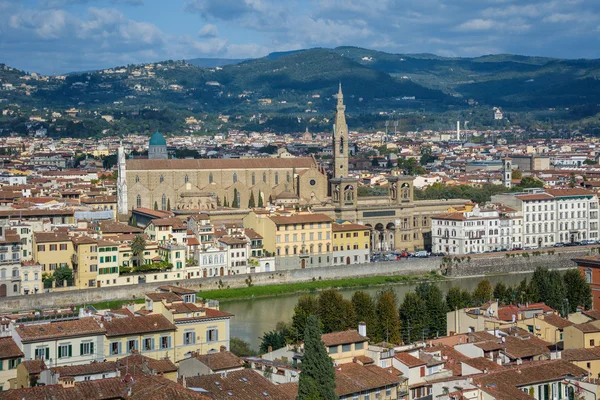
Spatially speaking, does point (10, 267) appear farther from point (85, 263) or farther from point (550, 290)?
point (550, 290)

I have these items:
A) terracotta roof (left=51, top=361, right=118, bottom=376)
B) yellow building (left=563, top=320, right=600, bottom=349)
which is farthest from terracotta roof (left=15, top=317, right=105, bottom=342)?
yellow building (left=563, top=320, right=600, bottom=349)

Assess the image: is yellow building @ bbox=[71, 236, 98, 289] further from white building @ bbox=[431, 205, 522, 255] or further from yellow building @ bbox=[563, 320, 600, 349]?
yellow building @ bbox=[563, 320, 600, 349]

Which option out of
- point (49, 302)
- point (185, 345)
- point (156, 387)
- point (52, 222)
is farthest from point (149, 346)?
point (52, 222)

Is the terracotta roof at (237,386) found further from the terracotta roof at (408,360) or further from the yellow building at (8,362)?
the yellow building at (8,362)

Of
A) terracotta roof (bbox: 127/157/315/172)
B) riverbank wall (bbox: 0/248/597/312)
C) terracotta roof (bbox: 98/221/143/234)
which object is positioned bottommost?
riverbank wall (bbox: 0/248/597/312)

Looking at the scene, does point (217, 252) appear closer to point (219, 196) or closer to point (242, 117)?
point (219, 196)

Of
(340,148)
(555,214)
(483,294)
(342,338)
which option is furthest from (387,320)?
(340,148)
